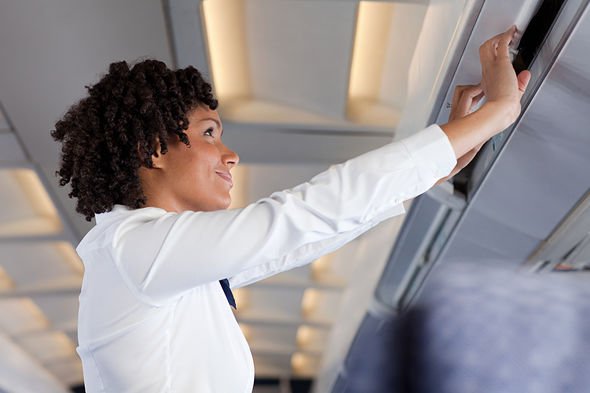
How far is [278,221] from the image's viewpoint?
1.00m

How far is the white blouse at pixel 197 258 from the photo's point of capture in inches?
39.8

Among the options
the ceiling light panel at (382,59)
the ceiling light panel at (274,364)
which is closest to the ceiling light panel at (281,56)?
the ceiling light panel at (382,59)

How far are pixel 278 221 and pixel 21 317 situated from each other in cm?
594

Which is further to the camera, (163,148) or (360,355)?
(360,355)

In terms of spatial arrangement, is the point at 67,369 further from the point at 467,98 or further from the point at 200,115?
the point at 467,98

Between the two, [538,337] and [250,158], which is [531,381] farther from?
[250,158]

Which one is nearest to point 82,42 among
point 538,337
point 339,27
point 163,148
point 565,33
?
point 339,27

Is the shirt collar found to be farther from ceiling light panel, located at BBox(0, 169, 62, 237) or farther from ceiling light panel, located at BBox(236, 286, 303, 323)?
ceiling light panel, located at BBox(236, 286, 303, 323)

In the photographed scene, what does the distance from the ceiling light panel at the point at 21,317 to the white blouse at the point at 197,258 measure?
509cm

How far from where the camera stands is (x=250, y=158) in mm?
2900

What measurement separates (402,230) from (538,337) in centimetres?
112

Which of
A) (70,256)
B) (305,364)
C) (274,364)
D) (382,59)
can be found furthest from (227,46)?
(305,364)

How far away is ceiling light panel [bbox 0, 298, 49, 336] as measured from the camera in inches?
233

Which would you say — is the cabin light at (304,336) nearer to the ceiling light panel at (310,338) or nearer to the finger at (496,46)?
the ceiling light panel at (310,338)
